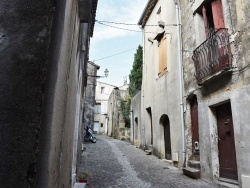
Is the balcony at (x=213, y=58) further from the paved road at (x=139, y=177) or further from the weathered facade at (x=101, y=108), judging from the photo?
the weathered facade at (x=101, y=108)

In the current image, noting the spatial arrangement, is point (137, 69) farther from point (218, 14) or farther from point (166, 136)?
point (218, 14)

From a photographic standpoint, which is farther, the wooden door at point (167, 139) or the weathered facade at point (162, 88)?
the wooden door at point (167, 139)

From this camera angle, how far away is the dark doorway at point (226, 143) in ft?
19.3

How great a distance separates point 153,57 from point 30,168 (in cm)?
1199

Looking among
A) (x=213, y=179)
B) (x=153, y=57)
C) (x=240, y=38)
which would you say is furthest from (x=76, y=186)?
(x=153, y=57)

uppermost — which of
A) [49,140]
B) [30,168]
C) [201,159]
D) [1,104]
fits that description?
[1,104]

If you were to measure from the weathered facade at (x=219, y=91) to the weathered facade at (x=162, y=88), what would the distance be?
962mm

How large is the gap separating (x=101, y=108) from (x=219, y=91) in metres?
33.4

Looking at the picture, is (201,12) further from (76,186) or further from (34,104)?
(34,104)

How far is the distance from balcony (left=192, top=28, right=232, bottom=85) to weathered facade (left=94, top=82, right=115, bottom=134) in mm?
29815

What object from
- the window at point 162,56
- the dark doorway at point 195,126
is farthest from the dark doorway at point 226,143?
the window at point 162,56

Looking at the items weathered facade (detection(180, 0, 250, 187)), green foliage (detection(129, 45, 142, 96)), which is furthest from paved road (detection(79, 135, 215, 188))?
green foliage (detection(129, 45, 142, 96))

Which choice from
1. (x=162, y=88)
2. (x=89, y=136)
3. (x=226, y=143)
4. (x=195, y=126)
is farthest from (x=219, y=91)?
(x=89, y=136)

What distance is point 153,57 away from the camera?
41.4ft
